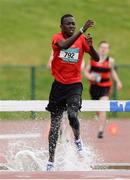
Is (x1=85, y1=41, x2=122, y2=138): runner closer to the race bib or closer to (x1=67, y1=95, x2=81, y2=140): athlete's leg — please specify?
(x1=67, y1=95, x2=81, y2=140): athlete's leg

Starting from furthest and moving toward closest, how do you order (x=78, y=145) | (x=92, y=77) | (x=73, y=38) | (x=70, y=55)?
(x=92, y=77)
(x=78, y=145)
(x=70, y=55)
(x=73, y=38)

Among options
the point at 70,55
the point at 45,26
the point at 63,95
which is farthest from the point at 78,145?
the point at 45,26

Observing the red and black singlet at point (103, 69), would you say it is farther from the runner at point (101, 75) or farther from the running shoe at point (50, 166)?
the running shoe at point (50, 166)

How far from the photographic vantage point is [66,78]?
10.8m

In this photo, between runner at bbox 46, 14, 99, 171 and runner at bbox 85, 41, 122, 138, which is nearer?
runner at bbox 46, 14, 99, 171

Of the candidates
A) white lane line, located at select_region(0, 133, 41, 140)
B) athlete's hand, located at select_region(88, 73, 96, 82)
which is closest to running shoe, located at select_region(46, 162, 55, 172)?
white lane line, located at select_region(0, 133, 41, 140)

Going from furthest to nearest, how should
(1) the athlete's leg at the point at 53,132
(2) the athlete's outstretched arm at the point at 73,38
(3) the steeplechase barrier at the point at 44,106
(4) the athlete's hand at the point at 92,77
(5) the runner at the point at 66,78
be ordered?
(4) the athlete's hand at the point at 92,77, (3) the steeplechase barrier at the point at 44,106, (1) the athlete's leg at the point at 53,132, (5) the runner at the point at 66,78, (2) the athlete's outstretched arm at the point at 73,38

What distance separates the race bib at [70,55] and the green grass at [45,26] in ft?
37.9

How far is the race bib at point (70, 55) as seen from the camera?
10602 millimetres

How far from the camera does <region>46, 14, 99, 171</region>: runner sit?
10.6 m

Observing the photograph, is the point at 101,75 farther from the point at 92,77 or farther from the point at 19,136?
the point at 19,136

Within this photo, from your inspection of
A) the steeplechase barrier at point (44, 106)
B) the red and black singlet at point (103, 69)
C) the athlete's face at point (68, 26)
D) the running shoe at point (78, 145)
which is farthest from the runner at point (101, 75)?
the athlete's face at point (68, 26)

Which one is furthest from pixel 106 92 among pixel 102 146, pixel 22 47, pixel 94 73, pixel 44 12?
pixel 44 12

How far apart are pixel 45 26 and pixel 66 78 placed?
54.6 ft
